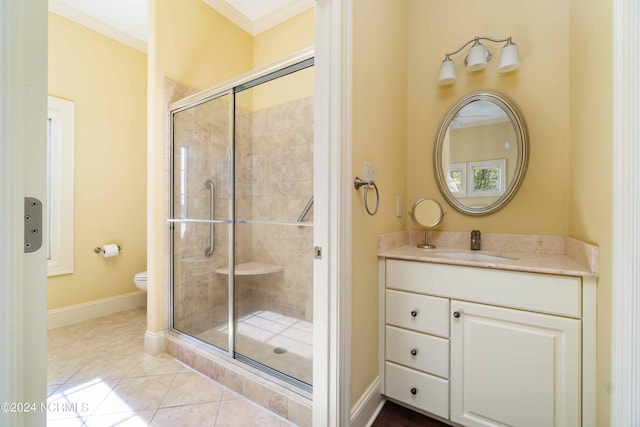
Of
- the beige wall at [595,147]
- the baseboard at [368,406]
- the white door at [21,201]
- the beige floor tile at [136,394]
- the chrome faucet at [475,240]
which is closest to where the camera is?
the white door at [21,201]

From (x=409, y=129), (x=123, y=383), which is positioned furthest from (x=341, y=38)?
(x=123, y=383)

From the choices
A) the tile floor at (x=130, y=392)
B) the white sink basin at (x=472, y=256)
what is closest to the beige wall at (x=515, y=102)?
the white sink basin at (x=472, y=256)

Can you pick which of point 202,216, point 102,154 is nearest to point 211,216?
point 202,216

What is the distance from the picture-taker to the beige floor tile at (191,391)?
153cm

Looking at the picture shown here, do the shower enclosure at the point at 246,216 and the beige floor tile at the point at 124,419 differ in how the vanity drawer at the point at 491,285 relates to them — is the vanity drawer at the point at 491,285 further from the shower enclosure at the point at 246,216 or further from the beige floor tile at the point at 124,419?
the beige floor tile at the point at 124,419

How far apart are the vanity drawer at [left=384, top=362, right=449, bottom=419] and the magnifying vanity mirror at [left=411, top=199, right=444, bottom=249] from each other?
0.74 m

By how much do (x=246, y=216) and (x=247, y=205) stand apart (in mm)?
112

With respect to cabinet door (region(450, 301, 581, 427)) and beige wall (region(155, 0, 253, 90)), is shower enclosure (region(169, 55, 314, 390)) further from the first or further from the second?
cabinet door (region(450, 301, 581, 427))

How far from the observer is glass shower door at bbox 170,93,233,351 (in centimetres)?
213

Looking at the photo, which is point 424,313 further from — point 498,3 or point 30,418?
point 498,3

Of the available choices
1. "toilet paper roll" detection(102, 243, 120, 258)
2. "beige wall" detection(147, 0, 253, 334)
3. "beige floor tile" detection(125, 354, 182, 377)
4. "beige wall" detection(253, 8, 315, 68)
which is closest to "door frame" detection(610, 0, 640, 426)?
"beige wall" detection(253, 8, 315, 68)

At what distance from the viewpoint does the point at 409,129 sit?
78.4 inches

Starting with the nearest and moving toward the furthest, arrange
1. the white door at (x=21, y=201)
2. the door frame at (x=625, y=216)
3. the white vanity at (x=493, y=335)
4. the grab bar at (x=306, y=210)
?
the white door at (x=21, y=201) < the door frame at (x=625, y=216) < the white vanity at (x=493, y=335) < the grab bar at (x=306, y=210)

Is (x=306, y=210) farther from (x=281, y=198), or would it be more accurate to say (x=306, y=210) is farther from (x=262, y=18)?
(x=262, y=18)
